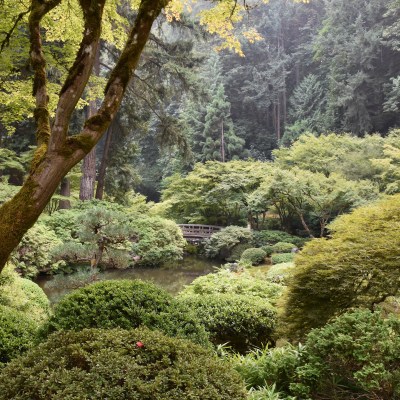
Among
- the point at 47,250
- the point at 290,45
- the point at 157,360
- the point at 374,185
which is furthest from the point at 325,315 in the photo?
the point at 290,45

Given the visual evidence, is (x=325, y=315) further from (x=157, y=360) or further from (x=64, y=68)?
(x=64, y=68)

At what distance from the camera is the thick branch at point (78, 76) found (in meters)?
2.08

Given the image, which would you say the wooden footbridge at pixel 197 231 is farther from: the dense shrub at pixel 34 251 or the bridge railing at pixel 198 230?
the dense shrub at pixel 34 251

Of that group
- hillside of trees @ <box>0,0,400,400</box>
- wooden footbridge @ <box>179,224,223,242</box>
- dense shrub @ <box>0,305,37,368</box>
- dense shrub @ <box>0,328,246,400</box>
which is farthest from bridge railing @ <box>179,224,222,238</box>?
dense shrub @ <box>0,328,246,400</box>

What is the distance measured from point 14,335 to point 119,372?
1729mm

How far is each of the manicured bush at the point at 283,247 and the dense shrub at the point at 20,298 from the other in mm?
10384

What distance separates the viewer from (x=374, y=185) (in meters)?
14.4

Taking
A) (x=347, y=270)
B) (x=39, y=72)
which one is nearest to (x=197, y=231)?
(x=347, y=270)

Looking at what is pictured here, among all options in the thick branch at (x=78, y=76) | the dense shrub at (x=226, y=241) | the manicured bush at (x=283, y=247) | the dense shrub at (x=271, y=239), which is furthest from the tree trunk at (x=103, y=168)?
the thick branch at (x=78, y=76)

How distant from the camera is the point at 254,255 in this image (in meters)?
13.8

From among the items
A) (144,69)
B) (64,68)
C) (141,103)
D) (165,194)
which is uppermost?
(144,69)

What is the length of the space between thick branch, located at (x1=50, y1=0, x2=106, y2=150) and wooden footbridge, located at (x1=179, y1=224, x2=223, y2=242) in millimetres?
15457

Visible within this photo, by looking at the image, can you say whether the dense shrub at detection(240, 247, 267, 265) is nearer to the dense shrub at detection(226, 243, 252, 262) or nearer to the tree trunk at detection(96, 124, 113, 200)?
the dense shrub at detection(226, 243, 252, 262)

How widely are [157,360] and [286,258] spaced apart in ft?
36.3
